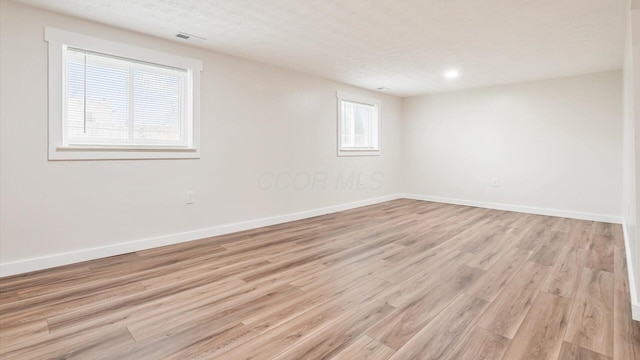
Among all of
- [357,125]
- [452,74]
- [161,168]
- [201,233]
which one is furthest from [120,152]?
[452,74]

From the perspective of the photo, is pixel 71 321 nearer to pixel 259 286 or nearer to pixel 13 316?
pixel 13 316

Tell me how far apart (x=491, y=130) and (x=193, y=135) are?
5064 millimetres

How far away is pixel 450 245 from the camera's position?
351 cm

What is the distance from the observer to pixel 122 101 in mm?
3178

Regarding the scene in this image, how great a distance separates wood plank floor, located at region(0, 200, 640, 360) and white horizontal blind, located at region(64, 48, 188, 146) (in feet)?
3.97

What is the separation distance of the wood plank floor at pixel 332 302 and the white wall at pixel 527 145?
150cm

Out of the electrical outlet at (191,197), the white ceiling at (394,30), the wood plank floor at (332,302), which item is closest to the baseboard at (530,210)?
the wood plank floor at (332,302)

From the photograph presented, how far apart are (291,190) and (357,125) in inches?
85.9

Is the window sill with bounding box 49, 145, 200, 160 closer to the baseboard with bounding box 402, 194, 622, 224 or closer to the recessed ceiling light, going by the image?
the recessed ceiling light

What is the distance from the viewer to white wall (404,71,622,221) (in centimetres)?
467

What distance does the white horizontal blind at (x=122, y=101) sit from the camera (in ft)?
9.62

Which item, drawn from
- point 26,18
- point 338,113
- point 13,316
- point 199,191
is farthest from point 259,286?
point 338,113

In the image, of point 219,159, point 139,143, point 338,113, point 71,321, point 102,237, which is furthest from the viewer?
point 338,113

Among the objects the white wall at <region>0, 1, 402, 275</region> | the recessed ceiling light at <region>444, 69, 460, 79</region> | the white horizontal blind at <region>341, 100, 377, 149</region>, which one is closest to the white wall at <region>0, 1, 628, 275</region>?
the white wall at <region>0, 1, 402, 275</region>
